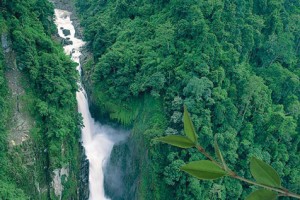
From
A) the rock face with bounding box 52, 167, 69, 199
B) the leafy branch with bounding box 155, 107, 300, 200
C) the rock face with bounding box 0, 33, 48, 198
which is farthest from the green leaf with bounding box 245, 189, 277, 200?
the rock face with bounding box 52, 167, 69, 199

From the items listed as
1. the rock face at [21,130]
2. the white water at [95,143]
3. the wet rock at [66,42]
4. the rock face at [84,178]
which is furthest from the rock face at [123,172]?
the wet rock at [66,42]

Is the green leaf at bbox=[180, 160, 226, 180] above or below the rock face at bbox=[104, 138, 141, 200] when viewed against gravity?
above

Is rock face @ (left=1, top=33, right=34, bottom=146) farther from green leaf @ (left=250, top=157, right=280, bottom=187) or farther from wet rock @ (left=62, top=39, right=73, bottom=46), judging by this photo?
green leaf @ (left=250, top=157, right=280, bottom=187)

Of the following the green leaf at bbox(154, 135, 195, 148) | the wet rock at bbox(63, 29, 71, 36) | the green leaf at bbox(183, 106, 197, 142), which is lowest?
the wet rock at bbox(63, 29, 71, 36)

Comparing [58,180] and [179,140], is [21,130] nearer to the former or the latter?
[58,180]

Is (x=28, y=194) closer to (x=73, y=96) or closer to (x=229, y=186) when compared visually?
(x=73, y=96)

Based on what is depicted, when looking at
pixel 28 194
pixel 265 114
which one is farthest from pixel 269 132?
pixel 28 194

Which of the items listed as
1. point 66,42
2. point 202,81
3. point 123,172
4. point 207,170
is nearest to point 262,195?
point 207,170
